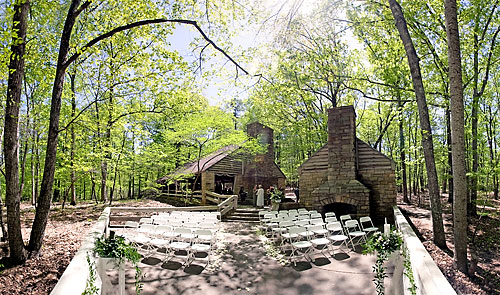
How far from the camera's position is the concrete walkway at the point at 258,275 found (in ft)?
17.0

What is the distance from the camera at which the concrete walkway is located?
5.19m

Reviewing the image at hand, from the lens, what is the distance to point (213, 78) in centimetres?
895

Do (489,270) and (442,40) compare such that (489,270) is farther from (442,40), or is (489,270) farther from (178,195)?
(178,195)

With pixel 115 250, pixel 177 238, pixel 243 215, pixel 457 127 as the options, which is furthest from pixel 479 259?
pixel 115 250

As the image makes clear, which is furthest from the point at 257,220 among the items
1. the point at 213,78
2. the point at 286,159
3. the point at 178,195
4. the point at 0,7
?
the point at 286,159

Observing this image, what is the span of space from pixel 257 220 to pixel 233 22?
857 cm

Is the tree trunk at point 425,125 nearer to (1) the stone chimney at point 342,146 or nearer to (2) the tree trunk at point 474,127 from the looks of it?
(2) the tree trunk at point 474,127

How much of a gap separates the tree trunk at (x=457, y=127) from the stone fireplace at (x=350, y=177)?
5815mm

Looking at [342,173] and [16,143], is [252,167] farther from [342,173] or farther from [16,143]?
[16,143]

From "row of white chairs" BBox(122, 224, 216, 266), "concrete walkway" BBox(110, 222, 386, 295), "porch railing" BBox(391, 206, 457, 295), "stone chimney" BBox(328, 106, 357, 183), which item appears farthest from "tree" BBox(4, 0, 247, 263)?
"stone chimney" BBox(328, 106, 357, 183)

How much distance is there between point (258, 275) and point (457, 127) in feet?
16.5

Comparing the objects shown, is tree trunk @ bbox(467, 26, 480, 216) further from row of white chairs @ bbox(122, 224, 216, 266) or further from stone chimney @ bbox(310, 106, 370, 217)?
row of white chairs @ bbox(122, 224, 216, 266)

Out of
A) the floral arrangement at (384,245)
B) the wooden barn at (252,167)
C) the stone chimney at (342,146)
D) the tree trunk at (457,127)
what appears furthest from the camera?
the wooden barn at (252,167)

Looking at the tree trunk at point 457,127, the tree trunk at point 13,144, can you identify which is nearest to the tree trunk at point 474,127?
the tree trunk at point 457,127
